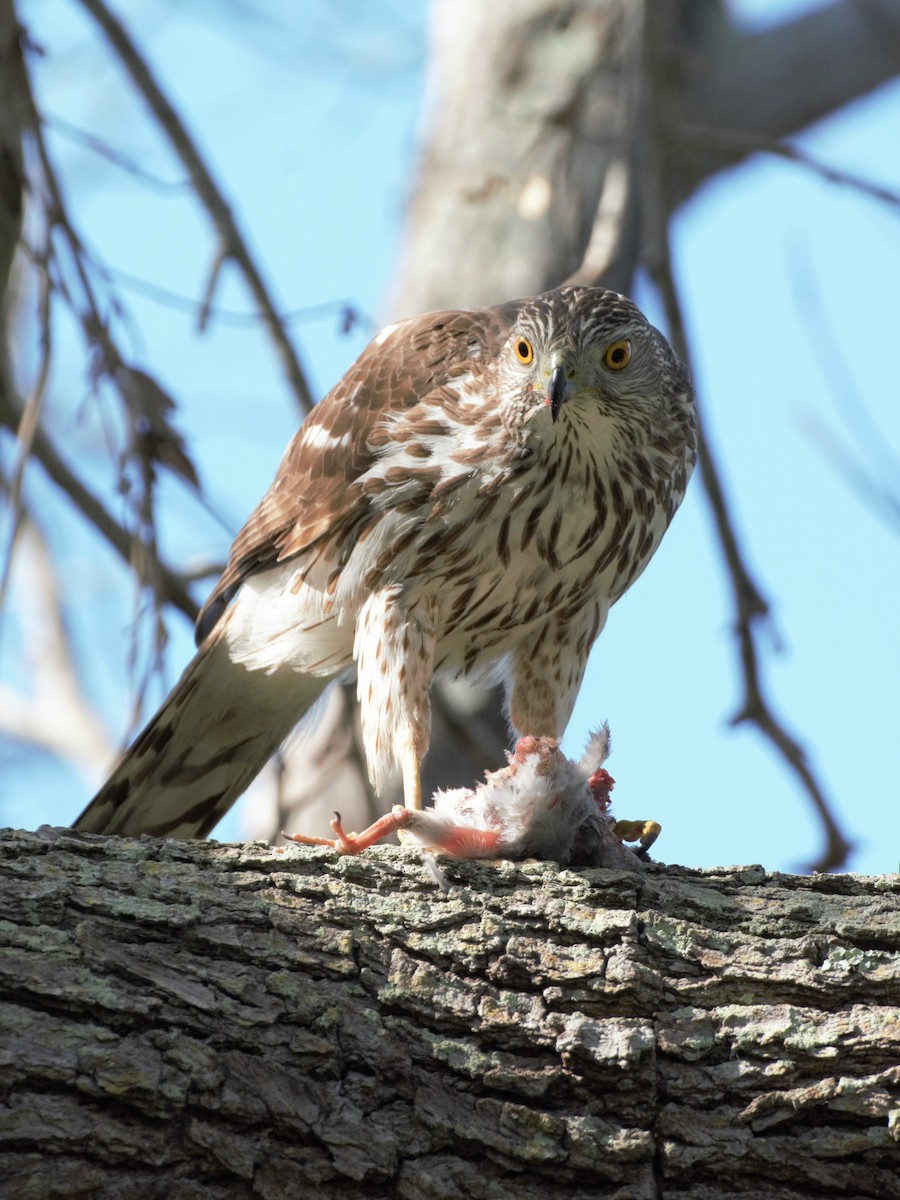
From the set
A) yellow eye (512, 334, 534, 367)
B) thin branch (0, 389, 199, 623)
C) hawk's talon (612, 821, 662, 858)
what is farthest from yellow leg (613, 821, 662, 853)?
thin branch (0, 389, 199, 623)

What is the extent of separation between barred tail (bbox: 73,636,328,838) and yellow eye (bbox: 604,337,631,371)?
1.34 metres

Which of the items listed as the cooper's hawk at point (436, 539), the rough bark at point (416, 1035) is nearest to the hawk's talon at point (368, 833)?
the rough bark at point (416, 1035)

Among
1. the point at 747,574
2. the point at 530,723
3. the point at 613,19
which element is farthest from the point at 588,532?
the point at 613,19

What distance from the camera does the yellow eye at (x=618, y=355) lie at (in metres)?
4.06

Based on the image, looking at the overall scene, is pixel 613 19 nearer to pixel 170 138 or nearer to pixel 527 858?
pixel 170 138

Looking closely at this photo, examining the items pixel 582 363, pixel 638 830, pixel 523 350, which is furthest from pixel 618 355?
pixel 638 830

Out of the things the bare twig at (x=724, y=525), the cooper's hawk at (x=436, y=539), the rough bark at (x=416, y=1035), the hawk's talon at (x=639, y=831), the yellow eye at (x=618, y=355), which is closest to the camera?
the rough bark at (x=416, y=1035)

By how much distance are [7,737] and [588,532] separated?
17.1 ft

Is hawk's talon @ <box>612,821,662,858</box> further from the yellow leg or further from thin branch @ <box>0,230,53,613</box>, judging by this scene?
thin branch @ <box>0,230,53,613</box>

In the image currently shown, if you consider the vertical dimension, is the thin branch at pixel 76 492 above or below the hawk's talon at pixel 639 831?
above

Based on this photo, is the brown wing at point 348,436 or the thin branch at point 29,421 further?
the brown wing at point 348,436

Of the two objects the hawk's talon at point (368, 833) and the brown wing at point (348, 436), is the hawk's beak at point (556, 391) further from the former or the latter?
the hawk's talon at point (368, 833)

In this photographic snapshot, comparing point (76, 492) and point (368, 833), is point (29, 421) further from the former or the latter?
point (368, 833)

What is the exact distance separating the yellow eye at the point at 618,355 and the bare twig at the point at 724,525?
58 centimetres
